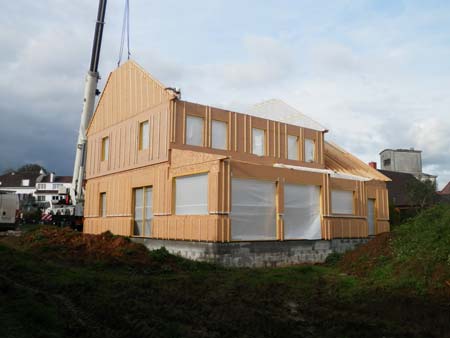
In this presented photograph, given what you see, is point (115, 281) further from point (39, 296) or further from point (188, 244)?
→ point (188, 244)

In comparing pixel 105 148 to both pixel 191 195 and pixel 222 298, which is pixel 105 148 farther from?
pixel 222 298

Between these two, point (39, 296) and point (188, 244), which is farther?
point (188, 244)

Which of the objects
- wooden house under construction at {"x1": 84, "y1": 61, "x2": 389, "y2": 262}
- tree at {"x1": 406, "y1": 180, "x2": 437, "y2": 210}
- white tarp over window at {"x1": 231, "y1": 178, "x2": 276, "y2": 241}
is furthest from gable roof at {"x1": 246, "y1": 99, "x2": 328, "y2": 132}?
tree at {"x1": 406, "y1": 180, "x2": 437, "y2": 210}

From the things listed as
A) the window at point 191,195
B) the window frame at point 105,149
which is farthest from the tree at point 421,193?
the window frame at point 105,149

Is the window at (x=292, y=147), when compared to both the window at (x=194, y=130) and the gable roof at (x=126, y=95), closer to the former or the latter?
the window at (x=194, y=130)

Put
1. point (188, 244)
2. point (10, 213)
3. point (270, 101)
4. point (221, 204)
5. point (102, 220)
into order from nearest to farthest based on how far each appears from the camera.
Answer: point (221, 204), point (188, 244), point (102, 220), point (270, 101), point (10, 213)

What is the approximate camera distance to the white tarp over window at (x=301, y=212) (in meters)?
16.2

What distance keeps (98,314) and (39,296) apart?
131 centimetres

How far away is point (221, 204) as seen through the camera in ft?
45.9

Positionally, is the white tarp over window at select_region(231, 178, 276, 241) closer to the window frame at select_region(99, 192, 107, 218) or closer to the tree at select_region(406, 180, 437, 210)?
the window frame at select_region(99, 192, 107, 218)

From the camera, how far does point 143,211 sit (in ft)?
60.1

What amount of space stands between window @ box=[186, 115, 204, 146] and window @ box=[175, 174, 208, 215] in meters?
2.04

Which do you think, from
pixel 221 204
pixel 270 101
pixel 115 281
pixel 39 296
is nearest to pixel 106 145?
pixel 270 101

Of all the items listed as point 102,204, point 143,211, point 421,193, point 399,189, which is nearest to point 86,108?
point 102,204
